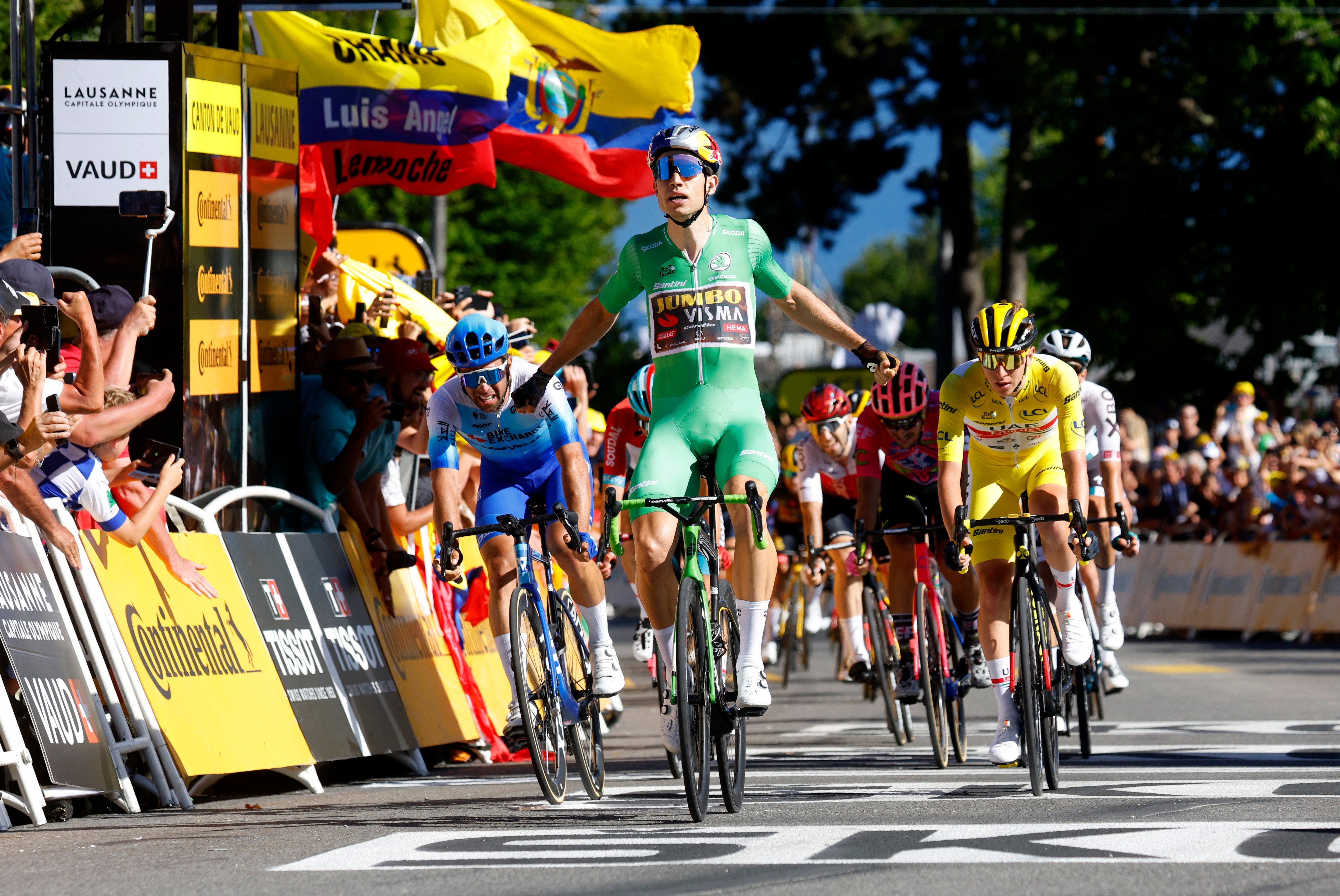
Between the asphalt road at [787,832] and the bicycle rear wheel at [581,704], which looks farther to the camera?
the bicycle rear wheel at [581,704]

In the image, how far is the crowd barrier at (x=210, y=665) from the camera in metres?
8.39

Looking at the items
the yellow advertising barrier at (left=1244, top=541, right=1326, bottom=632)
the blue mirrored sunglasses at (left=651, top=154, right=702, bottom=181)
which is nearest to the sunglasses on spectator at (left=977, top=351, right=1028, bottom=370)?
the blue mirrored sunglasses at (left=651, top=154, right=702, bottom=181)

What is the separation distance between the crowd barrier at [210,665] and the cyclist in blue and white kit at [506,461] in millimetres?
1063

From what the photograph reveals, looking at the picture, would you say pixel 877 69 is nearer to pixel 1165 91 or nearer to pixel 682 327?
pixel 1165 91

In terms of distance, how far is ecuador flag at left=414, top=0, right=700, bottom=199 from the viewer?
54.0 feet

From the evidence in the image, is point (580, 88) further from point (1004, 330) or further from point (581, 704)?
point (581, 704)

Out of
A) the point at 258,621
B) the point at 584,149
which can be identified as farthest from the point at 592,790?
the point at 584,149

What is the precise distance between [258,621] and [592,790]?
6.55 feet

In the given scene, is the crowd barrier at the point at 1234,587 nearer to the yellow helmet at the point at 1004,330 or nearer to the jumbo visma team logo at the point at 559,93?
the jumbo visma team logo at the point at 559,93

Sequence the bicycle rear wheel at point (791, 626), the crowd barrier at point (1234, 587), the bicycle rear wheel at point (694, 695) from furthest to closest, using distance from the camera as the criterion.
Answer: the crowd barrier at point (1234, 587)
the bicycle rear wheel at point (791, 626)
the bicycle rear wheel at point (694, 695)

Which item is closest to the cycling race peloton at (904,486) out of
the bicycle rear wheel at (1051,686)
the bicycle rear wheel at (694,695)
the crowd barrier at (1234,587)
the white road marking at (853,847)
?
the bicycle rear wheel at (1051,686)

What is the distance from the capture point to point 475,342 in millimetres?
9281

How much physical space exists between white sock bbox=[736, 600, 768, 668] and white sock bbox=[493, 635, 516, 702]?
3.66ft

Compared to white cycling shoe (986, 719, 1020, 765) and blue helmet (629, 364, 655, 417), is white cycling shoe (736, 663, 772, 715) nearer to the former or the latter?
white cycling shoe (986, 719, 1020, 765)
